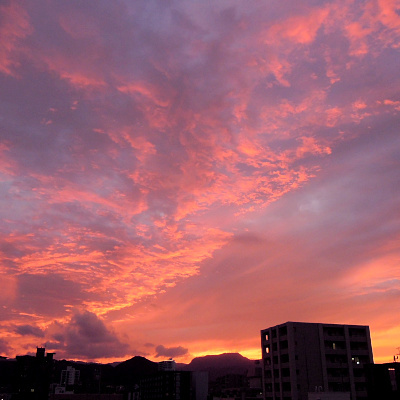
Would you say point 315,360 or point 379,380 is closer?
point 379,380

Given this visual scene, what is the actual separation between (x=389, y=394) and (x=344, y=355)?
4974 centimetres

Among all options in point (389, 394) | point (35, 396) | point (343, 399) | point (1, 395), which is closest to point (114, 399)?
point (35, 396)

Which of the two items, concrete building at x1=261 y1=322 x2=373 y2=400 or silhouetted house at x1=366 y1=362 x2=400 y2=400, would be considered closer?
silhouetted house at x1=366 y1=362 x2=400 y2=400

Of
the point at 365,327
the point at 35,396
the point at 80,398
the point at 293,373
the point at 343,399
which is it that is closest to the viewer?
the point at 343,399

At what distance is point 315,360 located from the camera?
115688mm

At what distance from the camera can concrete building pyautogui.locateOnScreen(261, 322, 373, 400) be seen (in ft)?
373

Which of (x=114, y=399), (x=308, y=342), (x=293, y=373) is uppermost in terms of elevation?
(x=308, y=342)

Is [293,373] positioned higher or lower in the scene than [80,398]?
higher

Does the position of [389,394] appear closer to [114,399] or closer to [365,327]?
[365,327]

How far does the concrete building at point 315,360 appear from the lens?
114 meters

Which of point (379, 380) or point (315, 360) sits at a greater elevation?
point (315, 360)

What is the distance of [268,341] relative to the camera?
417ft

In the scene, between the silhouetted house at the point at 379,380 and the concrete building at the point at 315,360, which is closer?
the silhouetted house at the point at 379,380

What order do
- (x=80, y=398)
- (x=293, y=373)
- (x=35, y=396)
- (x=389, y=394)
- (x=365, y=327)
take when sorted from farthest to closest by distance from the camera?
(x=35, y=396), (x=80, y=398), (x=365, y=327), (x=293, y=373), (x=389, y=394)
